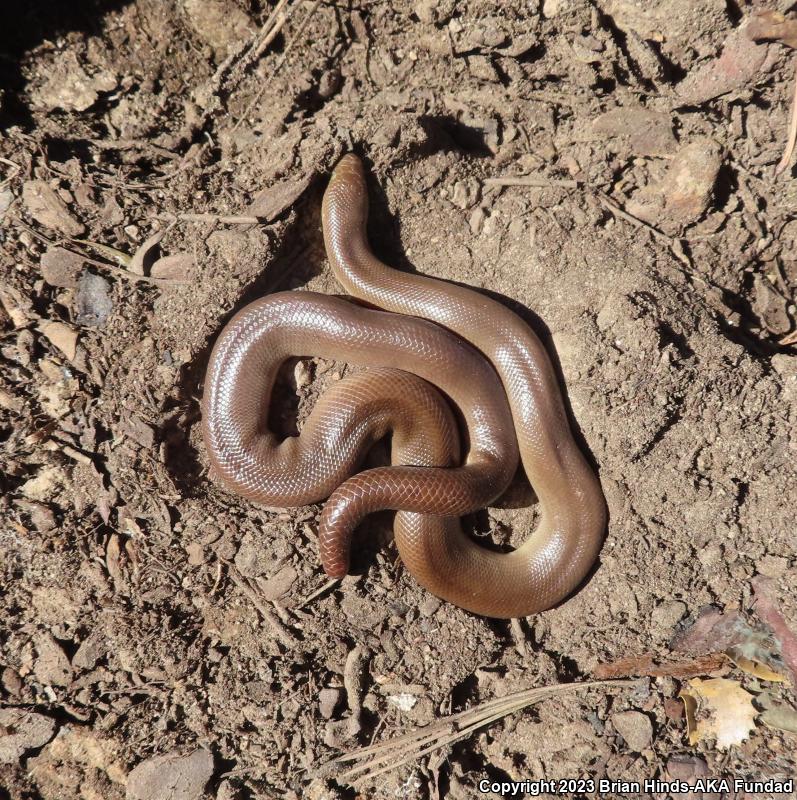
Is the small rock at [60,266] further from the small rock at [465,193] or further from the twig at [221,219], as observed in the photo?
the small rock at [465,193]

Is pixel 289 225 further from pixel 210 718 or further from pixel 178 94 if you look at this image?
pixel 210 718

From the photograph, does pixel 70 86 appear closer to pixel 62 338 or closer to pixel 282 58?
pixel 282 58

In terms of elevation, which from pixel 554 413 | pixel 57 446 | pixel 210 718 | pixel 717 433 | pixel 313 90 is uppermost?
pixel 313 90

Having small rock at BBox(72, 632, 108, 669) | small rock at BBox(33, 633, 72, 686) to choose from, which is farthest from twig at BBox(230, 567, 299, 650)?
small rock at BBox(33, 633, 72, 686)

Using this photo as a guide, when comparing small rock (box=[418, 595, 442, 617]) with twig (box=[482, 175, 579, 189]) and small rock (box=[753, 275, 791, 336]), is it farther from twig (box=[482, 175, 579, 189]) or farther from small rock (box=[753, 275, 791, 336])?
small rock (box=[753, 275, 791, 336])

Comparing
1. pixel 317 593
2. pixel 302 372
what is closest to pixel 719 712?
pixel 317 593

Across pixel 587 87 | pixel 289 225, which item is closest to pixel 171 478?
pixel 289 225
